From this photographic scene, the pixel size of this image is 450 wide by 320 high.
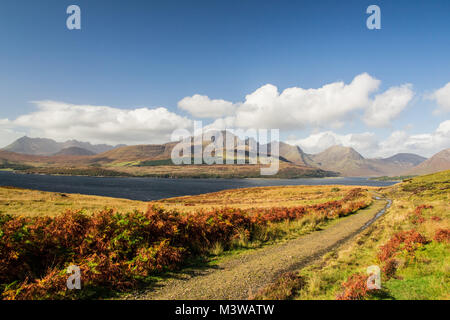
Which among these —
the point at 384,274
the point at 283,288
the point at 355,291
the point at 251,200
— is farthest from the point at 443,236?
the point at 251,200

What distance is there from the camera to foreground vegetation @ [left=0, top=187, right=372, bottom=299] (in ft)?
23.0

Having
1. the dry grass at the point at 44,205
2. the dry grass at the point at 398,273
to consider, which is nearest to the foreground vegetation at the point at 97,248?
the dry grass at the point at 398,273

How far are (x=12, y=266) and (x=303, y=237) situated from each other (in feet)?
50.2

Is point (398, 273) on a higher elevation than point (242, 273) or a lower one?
higher

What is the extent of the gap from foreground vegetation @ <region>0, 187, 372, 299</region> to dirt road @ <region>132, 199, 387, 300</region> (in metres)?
1.02

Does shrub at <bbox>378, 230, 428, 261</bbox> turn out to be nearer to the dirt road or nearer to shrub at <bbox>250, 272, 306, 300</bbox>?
the dirt road

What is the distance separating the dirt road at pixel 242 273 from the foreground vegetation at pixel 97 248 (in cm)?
102

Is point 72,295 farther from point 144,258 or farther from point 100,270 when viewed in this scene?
point 144,258

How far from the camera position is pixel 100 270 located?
768 cm

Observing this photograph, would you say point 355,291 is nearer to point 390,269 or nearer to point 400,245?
point 390,269

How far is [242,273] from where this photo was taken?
9102 mm

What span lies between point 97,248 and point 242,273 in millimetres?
5847

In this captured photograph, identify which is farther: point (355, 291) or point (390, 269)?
point (390, 269)
